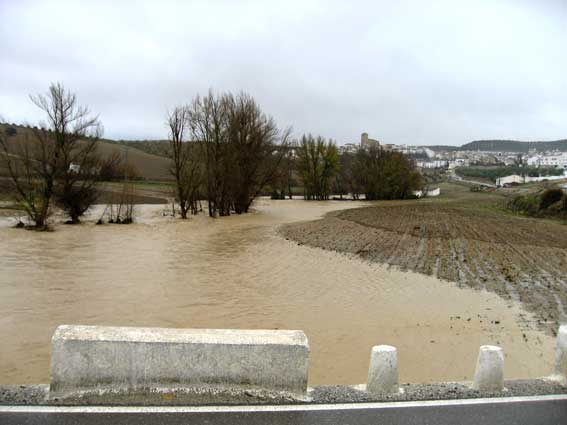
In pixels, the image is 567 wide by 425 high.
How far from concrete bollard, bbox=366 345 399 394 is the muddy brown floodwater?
103 inches

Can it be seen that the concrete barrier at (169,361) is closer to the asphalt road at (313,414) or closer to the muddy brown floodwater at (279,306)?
the asphalt road at (313,414)

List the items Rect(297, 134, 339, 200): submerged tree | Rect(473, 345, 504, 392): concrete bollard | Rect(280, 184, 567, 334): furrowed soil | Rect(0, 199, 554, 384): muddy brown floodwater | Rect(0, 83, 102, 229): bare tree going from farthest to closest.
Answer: Rect(297, 134, 339, 200): submerged tree < Rect(0, 83, 102, 229): bare tree < Rect(280, 184, 567, 334): furrowed soil < Rect(0, 199, 554, 384): muddy brown floodwater < Rect(473, 345, 504, 392): concrete bollard

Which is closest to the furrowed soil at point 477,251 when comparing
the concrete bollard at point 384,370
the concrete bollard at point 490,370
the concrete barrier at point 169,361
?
the concrete bollard at point 490,370

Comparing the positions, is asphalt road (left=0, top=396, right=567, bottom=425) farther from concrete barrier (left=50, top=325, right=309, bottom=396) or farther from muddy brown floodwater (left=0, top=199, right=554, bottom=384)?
muddy brown floodwater (left=0, top=199, right=554, bottom=384)

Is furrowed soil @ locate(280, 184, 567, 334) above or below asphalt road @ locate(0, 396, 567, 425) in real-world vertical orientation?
below

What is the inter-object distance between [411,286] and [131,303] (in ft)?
26.0

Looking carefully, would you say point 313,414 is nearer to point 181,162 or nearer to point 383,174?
point 181,162

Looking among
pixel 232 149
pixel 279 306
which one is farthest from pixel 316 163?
pixel 279 306


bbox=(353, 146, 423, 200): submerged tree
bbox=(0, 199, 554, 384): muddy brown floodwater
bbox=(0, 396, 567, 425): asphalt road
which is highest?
bbox=(353, 146, 423, 200): submerged tree

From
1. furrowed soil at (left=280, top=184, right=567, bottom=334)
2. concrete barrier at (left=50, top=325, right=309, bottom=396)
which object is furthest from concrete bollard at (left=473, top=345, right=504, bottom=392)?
furrowed soil at (left=280, top=184, right=567, bottom=334)

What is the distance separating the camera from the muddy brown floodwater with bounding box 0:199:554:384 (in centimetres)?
782

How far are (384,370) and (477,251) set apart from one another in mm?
16005

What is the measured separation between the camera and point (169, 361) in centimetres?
440

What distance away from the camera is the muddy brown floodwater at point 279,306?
7816 millimetres
